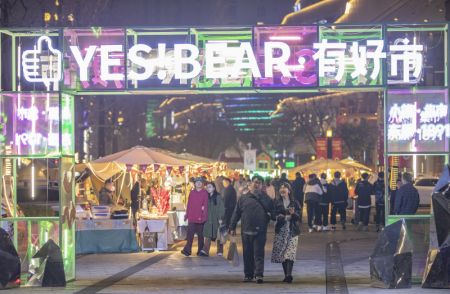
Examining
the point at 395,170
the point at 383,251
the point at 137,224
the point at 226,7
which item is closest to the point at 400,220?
the point at 383,251

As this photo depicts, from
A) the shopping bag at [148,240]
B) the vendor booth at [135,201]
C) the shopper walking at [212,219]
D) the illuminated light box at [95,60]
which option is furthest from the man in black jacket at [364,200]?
the illuminated light box at [95,60]

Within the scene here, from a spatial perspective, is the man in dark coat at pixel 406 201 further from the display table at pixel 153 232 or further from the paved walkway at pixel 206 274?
the display table at pixel 153 232

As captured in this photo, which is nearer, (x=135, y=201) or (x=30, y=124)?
(x=30, y=124)

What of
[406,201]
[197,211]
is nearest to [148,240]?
[197,211]

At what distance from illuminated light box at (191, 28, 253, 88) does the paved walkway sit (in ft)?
10.8

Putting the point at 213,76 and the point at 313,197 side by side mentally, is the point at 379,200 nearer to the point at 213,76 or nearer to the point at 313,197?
the point at 313,197

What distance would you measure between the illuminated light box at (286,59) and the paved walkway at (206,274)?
10.8 feet

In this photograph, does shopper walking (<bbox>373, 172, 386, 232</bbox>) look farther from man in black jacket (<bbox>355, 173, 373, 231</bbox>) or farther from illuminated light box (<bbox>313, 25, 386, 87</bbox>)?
illuminated light box (<bbox>313, 25, 386, 87</bbox>)

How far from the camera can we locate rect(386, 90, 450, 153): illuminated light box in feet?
49.6

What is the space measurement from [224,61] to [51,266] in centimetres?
434

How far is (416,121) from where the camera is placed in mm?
15172

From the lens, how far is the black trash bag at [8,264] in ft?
47.1

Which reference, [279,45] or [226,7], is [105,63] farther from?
[226,7]

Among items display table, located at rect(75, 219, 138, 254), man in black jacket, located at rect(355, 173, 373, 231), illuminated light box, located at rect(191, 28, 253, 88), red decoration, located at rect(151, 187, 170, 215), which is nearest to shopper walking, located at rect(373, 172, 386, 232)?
man in black jacket, located at rect(355, 173, 373, 231)
